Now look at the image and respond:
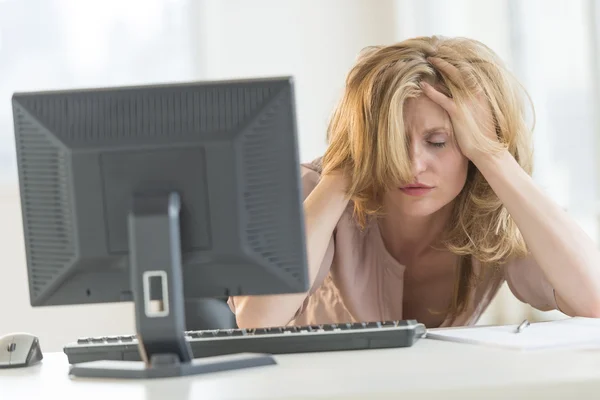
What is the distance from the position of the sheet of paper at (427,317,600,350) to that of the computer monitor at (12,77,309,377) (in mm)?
303

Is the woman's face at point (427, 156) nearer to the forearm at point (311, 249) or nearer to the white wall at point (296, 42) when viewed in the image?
the forearm at point (311, 249)

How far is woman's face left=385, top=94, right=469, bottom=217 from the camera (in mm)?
1747

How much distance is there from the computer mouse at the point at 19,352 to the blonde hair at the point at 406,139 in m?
0.71

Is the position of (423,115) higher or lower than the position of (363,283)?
higher

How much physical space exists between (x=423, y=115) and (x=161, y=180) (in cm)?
73

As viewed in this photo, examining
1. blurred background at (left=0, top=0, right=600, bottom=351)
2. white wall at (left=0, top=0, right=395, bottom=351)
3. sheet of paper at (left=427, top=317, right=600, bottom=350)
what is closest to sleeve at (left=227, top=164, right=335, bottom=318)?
sheet of paper at (left=427, top=317, right=600, bottom=350)

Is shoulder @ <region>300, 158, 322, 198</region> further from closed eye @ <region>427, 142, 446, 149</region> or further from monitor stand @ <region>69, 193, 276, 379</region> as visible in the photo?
monitor stand @ <region>69, 193, 276, 379</region>

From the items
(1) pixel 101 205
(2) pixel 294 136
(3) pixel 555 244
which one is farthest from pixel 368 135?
(1) pixel 101 205

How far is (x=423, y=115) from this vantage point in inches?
69.0

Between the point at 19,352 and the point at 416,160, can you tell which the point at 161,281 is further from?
the point at 416,160

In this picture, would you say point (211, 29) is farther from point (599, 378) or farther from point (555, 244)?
point (599, 378)

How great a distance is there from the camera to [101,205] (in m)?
1.16

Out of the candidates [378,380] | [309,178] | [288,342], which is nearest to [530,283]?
[309,178]

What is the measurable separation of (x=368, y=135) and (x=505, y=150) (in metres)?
0.27
